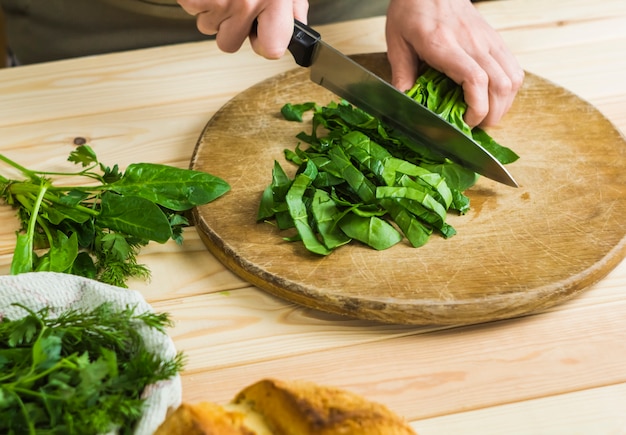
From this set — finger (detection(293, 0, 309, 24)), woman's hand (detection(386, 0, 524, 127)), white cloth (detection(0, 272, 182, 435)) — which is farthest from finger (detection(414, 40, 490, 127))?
white cloth (detection(0, 272, 182, 435))

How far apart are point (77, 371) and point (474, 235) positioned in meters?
0.78

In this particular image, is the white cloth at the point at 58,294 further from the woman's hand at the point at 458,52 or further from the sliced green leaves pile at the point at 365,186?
the woman's hand at the point at 458,52

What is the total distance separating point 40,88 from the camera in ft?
6.30

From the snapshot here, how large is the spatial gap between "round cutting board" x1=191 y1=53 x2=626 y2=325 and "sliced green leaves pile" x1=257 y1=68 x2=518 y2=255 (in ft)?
0.09

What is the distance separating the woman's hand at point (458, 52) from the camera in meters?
1.71

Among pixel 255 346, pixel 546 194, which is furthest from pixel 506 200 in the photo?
pixel 255 346

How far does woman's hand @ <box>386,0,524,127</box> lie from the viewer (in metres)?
1.71

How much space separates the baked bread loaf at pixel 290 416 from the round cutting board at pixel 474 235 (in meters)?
0.32

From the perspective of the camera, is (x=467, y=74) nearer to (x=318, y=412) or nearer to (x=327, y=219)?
(x=327, y=219)

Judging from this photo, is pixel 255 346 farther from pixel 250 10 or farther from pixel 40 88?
pixel 40 88

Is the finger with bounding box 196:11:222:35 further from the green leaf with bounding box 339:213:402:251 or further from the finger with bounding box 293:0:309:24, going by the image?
the green leaf with bounding box 339:213:402:251

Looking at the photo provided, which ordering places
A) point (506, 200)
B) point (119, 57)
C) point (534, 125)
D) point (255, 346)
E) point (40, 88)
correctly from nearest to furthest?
point (255, 346) < point (506, 200) < point (534, 125) < point (40, 88) < point (119, 57)

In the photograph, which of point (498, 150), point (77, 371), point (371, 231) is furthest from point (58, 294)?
point (498, 150)

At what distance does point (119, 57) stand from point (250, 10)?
0.62m
